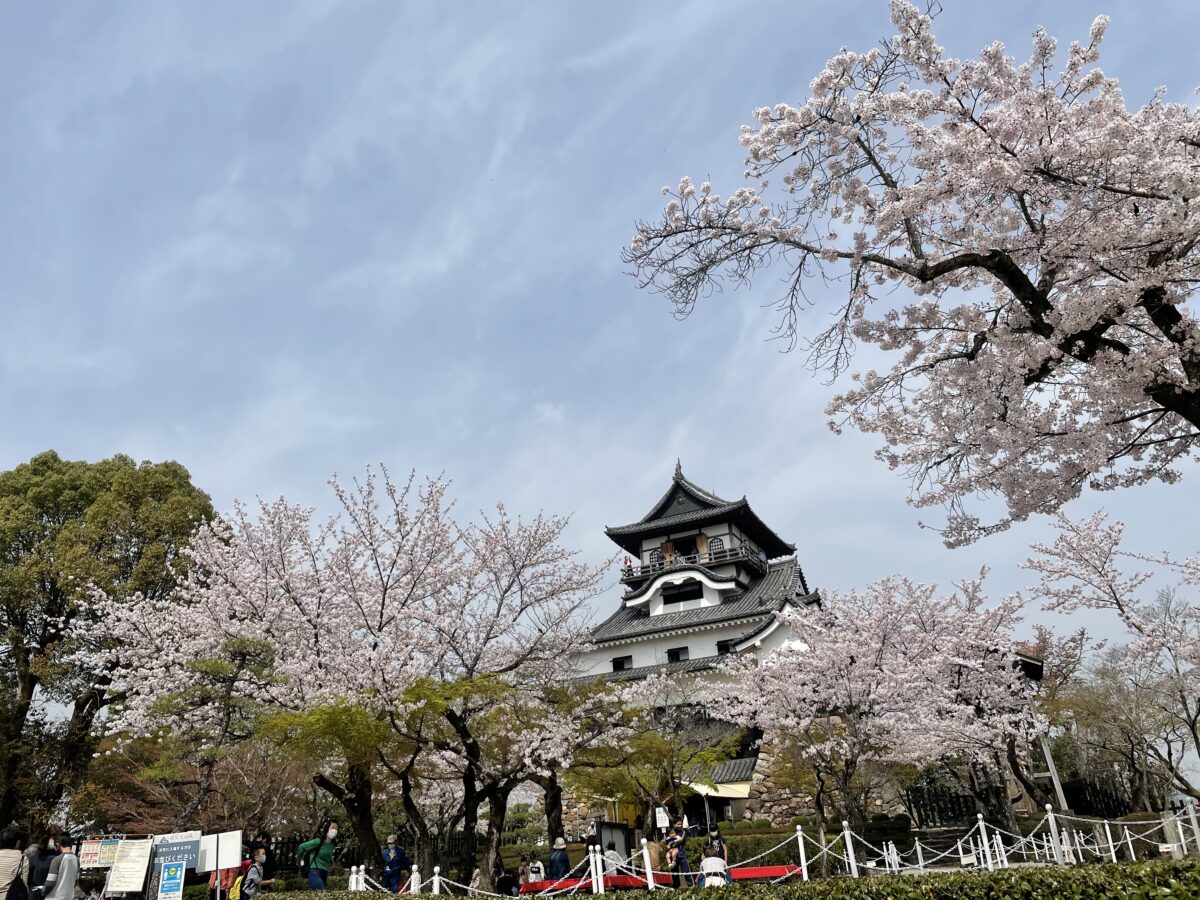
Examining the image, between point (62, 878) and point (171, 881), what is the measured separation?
A: 162 inches

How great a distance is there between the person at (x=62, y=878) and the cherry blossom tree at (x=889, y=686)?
12.6 metres

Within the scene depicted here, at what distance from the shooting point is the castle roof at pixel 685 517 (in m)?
38.8

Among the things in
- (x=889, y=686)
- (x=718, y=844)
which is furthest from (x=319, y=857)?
(x=889, y=686)

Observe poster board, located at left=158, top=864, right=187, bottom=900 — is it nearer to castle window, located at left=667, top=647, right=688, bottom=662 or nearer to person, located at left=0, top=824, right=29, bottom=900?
person, located at left=0, top=824, right=29, bottom=900

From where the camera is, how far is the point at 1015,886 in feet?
24.5

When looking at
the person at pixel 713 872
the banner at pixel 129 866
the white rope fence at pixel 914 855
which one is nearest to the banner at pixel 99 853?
the banner at pixel 129 866

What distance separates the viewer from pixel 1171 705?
2258 centimetres

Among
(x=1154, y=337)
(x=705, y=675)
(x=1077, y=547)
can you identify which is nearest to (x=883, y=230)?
(x=1154, y=337)

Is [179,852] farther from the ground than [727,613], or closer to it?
closer to it

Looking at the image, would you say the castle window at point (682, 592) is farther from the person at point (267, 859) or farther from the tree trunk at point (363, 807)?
the tree trunk at point (363, 807)

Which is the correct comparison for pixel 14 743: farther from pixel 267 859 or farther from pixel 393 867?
pixel 393 867

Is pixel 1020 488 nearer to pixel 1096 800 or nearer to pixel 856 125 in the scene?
pixel 856 125

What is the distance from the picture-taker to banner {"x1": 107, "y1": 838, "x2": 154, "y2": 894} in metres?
11.7

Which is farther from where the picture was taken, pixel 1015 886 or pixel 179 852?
pixel 179 852
